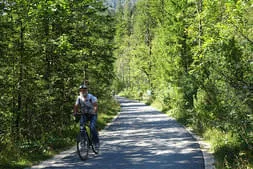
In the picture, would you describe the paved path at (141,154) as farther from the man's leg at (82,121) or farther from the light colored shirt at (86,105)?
the light colored shirt at (86,105)

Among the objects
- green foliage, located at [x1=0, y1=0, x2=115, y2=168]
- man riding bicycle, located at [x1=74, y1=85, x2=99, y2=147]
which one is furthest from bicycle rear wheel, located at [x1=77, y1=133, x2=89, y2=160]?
green foliage, located at [x1=0, y1=0, x2=115, y2=168]

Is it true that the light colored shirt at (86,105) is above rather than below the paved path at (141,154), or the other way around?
above

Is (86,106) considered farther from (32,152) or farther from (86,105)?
(32,152)

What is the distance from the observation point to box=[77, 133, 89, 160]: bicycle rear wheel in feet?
30.9

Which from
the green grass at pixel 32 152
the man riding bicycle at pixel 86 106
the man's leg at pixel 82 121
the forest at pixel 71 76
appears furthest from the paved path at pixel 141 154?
the man riding bicycle at pixel 86 106

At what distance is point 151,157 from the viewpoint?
9.59 meters

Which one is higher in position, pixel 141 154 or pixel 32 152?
pixel 32 152

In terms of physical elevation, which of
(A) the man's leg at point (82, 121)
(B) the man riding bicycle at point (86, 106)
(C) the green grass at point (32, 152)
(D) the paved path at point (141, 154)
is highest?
(B) the man riding bicycle at point (86, 106)

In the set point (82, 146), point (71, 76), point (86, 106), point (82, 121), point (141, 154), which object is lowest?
point (141, 154)

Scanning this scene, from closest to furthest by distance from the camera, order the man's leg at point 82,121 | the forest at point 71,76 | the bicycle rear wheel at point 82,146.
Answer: the forest at point 71,76, the bicycle rear wheel at point 82,146, the man's leg at point 82,121

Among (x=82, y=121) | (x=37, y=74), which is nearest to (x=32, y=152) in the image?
(x=82, y=121)

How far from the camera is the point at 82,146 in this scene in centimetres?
957

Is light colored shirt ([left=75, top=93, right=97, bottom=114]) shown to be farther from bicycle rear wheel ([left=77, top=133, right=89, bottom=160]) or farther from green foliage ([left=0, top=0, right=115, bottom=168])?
green foliage ([left=0, top=0, right=115, bottom=168])

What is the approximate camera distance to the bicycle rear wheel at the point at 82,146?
943 cm
